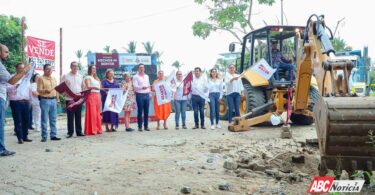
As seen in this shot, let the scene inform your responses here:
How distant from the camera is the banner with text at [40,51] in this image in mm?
12609

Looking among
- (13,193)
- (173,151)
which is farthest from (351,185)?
(173,151)

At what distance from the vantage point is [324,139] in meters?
3.67

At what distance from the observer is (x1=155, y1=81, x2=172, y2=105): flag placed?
10188 millimetres

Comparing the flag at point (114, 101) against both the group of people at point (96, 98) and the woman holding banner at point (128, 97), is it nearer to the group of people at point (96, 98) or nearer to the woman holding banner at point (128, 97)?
the group of people at point (96, 98)

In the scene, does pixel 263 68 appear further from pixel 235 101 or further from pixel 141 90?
pixel 141 90

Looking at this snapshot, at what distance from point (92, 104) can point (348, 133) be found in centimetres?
651

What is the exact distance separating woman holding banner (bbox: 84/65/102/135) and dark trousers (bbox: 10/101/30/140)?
1.39 metres

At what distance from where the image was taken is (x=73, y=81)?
8.45 m

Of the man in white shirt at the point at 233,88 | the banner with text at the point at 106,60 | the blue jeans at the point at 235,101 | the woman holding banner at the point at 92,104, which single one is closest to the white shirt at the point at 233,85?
the man in white shirt at the point at 233,88

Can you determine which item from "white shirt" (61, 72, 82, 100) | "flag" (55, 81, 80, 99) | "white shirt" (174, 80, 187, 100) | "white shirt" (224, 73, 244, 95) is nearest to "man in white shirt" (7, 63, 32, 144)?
"flag" (55, 81, 80, 99)

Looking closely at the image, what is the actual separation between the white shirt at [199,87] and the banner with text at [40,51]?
5.66 m

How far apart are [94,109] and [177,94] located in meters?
2.35

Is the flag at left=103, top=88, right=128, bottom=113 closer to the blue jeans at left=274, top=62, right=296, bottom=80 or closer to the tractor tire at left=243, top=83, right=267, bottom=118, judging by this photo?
the tractor tire at left=243, top=83, right=267, bottom=118

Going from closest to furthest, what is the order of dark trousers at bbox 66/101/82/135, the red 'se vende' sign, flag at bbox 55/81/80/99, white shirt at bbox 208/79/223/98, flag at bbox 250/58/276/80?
flag at bbox 55/81/80/99
dark trousers at bbox 66/101/82/135
flag at bbox 250/58/276/80
white shirt at bbox 208/79/223/98
the red 'se vende' sign
